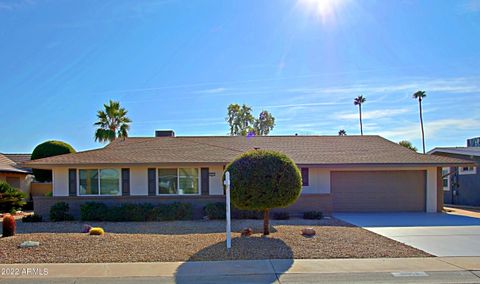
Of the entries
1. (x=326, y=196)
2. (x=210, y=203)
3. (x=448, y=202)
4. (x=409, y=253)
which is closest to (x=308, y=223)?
(x=326, y=196)

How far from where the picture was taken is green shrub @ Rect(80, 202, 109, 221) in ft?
51.0

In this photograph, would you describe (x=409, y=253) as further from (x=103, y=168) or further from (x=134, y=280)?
(x=103, y=168)

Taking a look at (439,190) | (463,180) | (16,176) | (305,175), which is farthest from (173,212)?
(463,180)

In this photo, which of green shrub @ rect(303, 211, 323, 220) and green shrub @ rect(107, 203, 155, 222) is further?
green shrub @ rect(303, 211, 323, 220)

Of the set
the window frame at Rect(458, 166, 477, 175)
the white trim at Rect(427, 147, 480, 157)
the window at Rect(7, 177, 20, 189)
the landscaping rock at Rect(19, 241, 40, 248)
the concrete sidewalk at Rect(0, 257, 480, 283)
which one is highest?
the white trim at Rect(427, 147, 480, 157)

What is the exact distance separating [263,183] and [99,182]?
921 cm

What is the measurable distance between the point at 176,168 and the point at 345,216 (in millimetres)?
7546

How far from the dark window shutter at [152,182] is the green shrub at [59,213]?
3340mm

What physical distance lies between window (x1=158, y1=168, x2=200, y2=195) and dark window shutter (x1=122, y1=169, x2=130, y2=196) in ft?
4.39

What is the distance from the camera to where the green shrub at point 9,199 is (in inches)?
744

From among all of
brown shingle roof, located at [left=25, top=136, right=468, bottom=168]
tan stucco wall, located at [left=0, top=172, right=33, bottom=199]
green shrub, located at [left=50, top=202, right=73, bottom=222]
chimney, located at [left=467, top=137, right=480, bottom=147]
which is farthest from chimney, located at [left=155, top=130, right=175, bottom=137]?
chimney, located at [left=467, top=137, right=480, bottom=147]

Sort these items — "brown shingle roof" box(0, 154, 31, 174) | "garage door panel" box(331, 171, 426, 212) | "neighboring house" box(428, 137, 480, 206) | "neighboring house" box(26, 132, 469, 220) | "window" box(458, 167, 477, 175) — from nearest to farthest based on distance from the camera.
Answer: "neighboring house" box(26, 132, 469, 220)
"garage door panel" box(331, 171, 426, 212)
"brown shingle roof" box(0, 154, 31, 174)
"neighboring house" box(428, 137, 480, 206)
"window" box(458, 167, 477, 175)

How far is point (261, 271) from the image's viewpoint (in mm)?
7785

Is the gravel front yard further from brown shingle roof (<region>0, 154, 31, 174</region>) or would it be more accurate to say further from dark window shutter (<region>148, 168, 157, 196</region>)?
brown shingle roof (<region>0, 154, 31, 174</region>)
